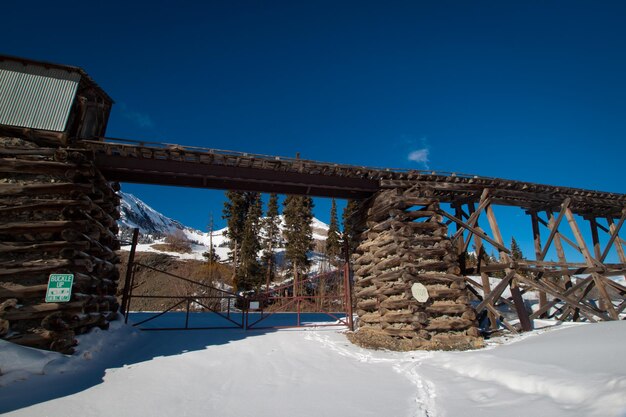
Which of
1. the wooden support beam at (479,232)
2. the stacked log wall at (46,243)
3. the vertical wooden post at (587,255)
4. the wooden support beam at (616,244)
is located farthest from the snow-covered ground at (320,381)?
the wooden support beam at (616,244)

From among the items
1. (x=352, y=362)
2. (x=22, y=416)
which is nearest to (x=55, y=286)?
(x=22, y=416)

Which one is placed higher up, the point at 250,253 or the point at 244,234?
the point at 244,234

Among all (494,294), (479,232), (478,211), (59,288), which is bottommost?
(494,294)

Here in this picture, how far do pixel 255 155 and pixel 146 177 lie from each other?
4.07 metres

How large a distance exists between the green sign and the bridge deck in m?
3.93

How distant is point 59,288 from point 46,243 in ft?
4.27

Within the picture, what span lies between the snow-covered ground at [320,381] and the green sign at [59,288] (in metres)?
1.24

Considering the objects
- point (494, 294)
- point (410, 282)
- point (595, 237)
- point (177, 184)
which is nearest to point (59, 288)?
point (177, 184)

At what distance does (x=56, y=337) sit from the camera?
24.2ft

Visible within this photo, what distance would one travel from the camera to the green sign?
7658 mm

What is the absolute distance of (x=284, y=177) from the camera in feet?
37.4

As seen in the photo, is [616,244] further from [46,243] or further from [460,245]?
[46,243]

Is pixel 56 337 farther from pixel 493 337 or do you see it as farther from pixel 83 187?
pixel 493 337

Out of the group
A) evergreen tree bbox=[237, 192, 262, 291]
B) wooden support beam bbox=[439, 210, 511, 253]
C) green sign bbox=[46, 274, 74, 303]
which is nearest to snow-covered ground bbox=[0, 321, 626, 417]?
green sign bbox=[46, 274, 74, 303]
